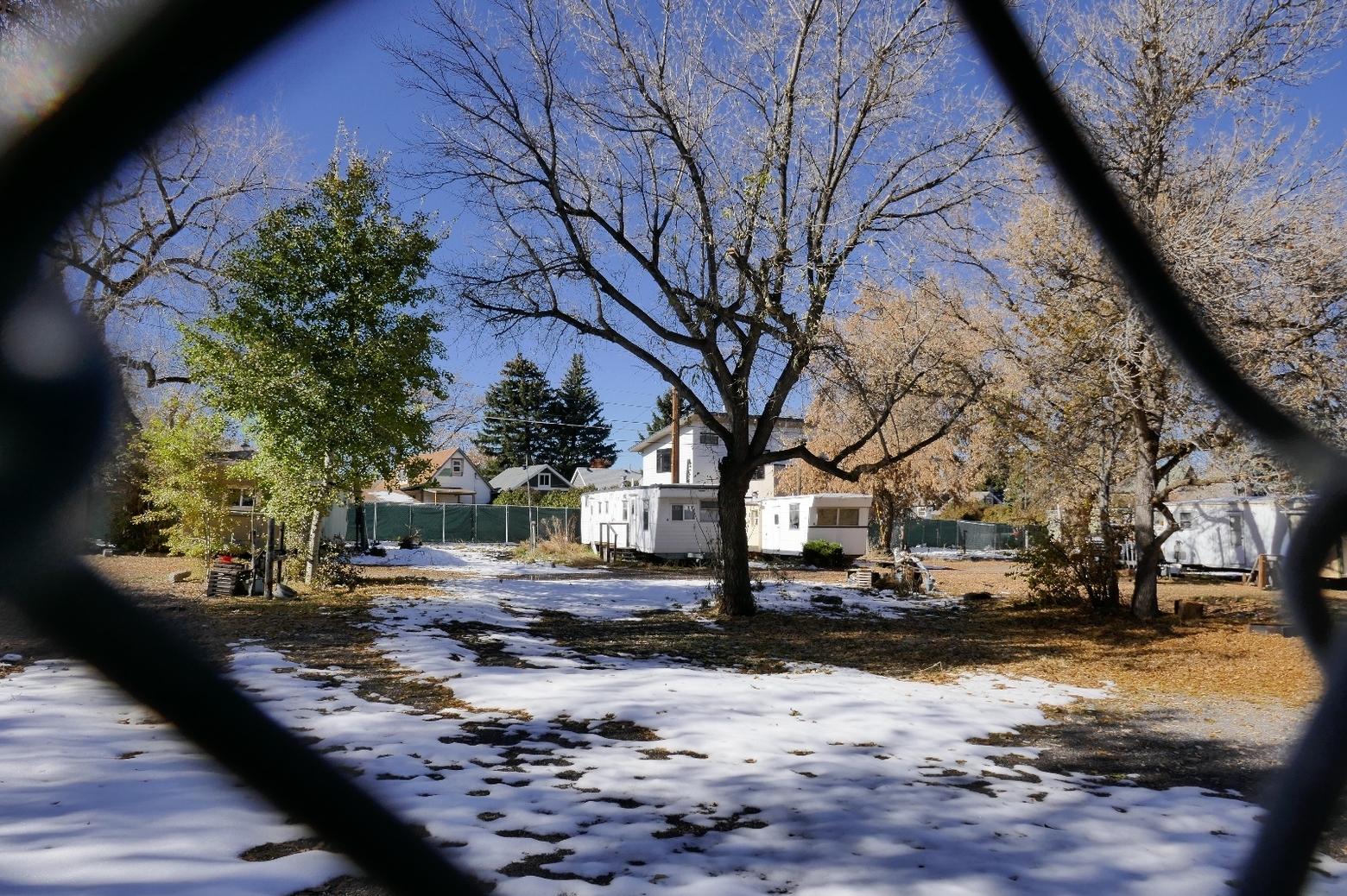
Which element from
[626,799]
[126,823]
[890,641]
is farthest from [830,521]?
[126,823]

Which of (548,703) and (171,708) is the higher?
(171,708)

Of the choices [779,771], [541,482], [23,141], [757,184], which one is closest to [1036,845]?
[779,771]

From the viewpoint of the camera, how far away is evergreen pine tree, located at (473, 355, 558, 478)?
180 ft

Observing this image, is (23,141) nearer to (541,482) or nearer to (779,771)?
(779,771)

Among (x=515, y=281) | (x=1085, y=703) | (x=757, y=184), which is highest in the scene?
(x=757, y=184)

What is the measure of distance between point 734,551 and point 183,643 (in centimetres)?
1019

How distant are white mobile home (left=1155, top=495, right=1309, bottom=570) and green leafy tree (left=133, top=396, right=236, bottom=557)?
1924 centimetres

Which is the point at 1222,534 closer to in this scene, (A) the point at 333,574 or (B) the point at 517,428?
(A) the point at 333,574

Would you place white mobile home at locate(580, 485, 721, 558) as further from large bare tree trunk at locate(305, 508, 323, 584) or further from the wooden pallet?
the wooden pallet

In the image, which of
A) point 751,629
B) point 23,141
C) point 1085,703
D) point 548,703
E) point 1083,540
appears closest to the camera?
point 23,141

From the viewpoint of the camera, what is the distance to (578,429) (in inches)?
2363

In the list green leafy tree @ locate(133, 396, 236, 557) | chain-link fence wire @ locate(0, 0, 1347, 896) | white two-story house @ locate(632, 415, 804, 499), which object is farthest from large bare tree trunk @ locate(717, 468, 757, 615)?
white two-story house @ locate(632, 415, 804, 499)

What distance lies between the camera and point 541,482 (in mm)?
54250

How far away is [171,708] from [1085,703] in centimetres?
687
